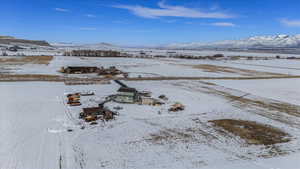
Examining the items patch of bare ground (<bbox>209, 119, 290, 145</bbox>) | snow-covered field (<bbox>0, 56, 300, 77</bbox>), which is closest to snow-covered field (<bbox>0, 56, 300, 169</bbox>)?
patch of bare ground (<bbox>209, 119, 290, 145</bbox>)

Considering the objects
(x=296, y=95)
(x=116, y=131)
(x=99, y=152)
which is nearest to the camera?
(x=99, y=152)

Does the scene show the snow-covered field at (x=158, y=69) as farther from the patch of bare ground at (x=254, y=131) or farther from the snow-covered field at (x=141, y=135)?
the patch of bare ground at (x=254, y=131)

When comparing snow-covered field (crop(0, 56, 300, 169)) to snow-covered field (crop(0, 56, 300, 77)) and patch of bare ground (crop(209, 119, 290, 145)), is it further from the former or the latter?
snow-covered field (crop(0, 56, 300, 77))

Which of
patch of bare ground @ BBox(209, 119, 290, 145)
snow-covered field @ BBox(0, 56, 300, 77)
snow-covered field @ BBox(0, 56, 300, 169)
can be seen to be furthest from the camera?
snow-covered field @ BBox(0, 56, 300, 77)

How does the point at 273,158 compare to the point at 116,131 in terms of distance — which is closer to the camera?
the point at 273,158

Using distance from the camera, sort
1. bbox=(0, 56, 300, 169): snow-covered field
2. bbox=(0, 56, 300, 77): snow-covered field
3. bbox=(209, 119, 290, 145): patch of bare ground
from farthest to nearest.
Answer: bbox=(0, 56, 300, 77): snow-covered field, bbox=(209, 119, 290, 145): patch of bare ground, bbox=(0, 56, 300, 169): snow-covered field

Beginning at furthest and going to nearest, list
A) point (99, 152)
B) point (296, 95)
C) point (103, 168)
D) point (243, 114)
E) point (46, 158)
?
point (296, 95) < point (243, 114) < point (99, 152) < point (46, 158) < point (103, 168)

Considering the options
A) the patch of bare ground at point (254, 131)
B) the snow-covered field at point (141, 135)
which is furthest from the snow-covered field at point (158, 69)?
the patch of bare ground at point (254, 131)

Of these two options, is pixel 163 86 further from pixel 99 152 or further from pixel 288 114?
pixel 99 152

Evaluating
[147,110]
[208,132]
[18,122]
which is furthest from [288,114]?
Answer: [18,122]
